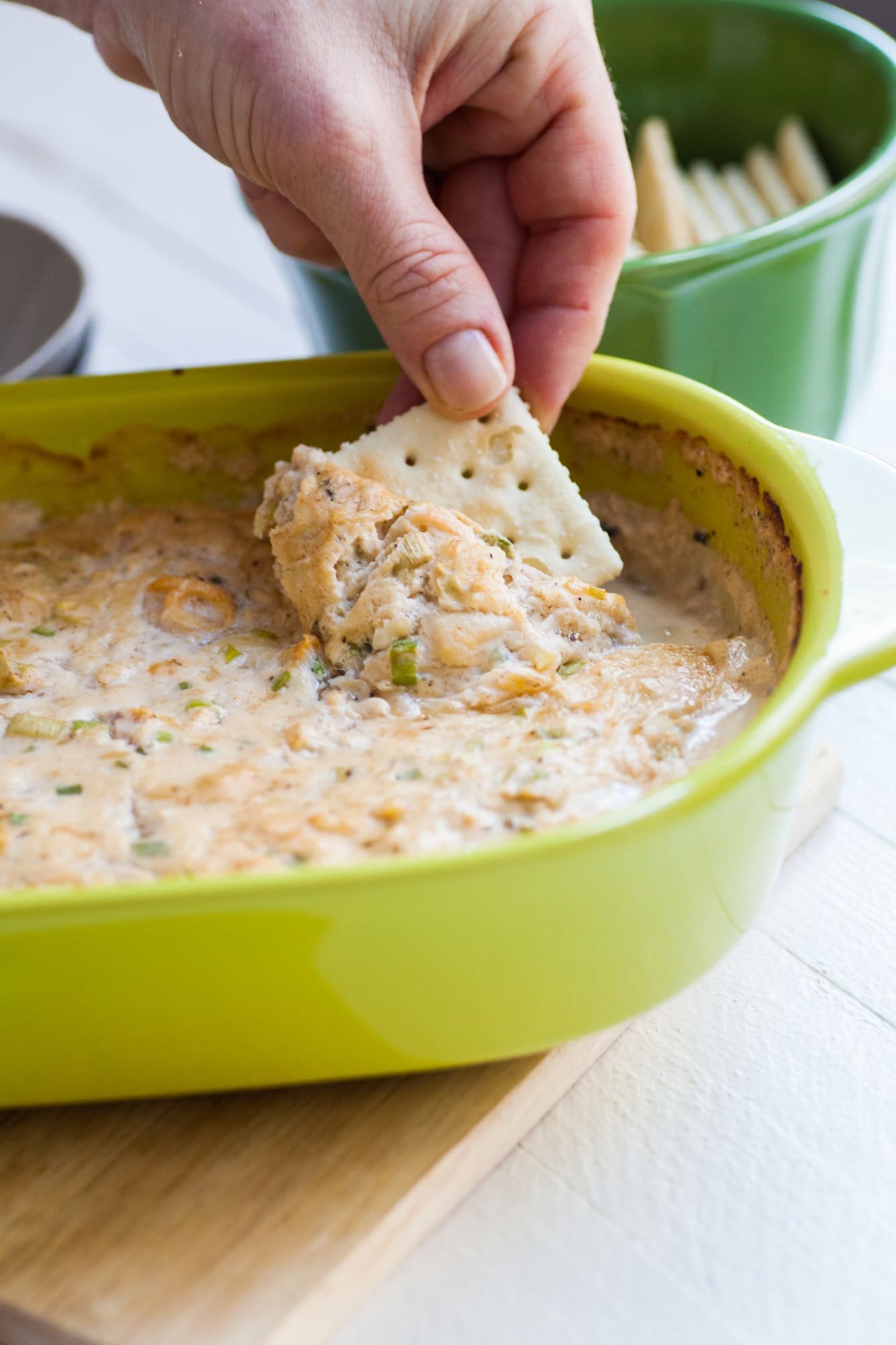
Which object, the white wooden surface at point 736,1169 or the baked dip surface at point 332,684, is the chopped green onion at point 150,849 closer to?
the baked dip surface at point 332,684

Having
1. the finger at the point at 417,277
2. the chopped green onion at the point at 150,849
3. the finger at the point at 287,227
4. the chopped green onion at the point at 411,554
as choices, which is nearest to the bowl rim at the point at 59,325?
the finger at the point at 287,227

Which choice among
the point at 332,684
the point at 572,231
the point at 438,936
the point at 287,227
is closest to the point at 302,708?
the point at 332,684

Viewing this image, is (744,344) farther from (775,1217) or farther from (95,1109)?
(95,1109)

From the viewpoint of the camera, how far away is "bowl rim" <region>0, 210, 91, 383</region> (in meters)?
1.89

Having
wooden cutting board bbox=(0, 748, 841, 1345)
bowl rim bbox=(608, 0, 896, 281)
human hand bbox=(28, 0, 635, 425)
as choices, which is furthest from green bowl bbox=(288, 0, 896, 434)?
wooden cutting board bbox=(0, 748, 841, 1345)

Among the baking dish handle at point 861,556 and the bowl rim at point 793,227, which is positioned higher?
the bowl rim at point 793,227

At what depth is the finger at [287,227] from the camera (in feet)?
5.88

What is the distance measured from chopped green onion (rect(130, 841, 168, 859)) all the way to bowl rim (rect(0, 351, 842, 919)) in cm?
3

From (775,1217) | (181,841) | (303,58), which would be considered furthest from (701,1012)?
(303,58)

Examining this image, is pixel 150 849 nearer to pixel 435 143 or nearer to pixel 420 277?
pixel 420 277

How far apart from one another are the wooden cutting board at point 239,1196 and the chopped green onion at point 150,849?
0.25 m

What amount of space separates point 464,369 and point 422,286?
0.32ft

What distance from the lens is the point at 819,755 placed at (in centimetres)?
150

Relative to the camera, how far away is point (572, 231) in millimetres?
1596
